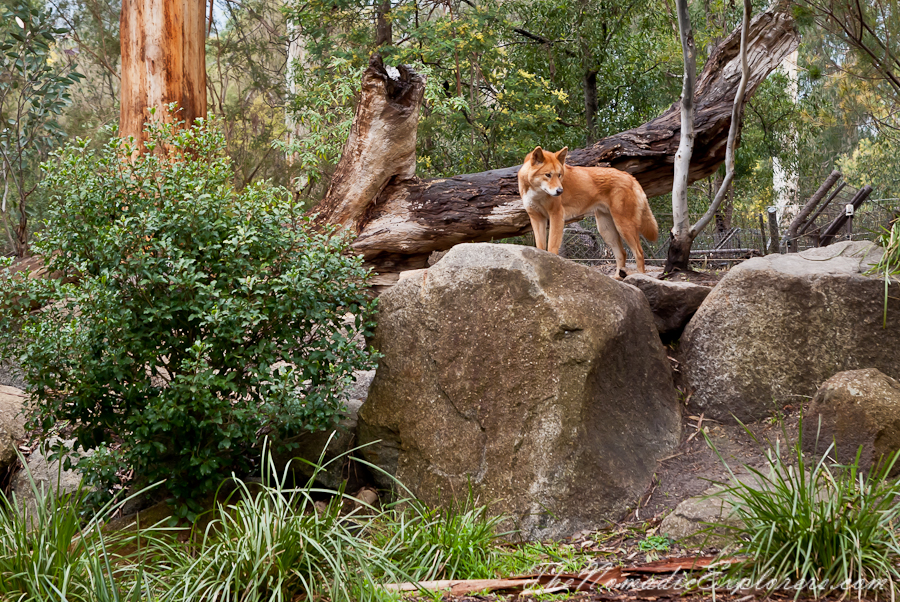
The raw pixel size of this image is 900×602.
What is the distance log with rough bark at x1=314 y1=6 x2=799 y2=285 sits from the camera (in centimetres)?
729

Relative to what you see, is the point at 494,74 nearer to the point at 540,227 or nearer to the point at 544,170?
the point at 540,227

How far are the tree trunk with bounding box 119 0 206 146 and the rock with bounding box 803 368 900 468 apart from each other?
615cm

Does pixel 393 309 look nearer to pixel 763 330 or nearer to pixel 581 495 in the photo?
pixel 581 495

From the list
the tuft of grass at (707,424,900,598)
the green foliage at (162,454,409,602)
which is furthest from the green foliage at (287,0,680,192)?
the tuft of grass at (707,424,900,598)

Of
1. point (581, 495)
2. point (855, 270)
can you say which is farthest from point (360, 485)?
point (855, 270)

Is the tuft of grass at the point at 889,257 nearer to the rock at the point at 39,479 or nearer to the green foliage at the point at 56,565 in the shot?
the green foliage at the point at 56,565

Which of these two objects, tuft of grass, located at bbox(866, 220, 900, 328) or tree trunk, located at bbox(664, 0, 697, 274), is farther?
tree trunk, located at bbox(664, 0, 697, 274)

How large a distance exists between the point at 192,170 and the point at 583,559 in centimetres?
357

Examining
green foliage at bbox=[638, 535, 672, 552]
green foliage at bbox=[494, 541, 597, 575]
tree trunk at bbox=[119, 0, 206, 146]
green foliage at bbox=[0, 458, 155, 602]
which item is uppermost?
tree trunk at bbox=[119, 0, 206, 146]

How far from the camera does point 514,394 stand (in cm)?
454

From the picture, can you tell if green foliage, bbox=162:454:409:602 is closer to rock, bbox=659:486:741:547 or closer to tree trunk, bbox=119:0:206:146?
rock, bbox=659:486:741:547

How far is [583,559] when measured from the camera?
3.86 meters

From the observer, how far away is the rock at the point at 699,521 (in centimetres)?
368

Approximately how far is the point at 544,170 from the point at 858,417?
10.8ft
